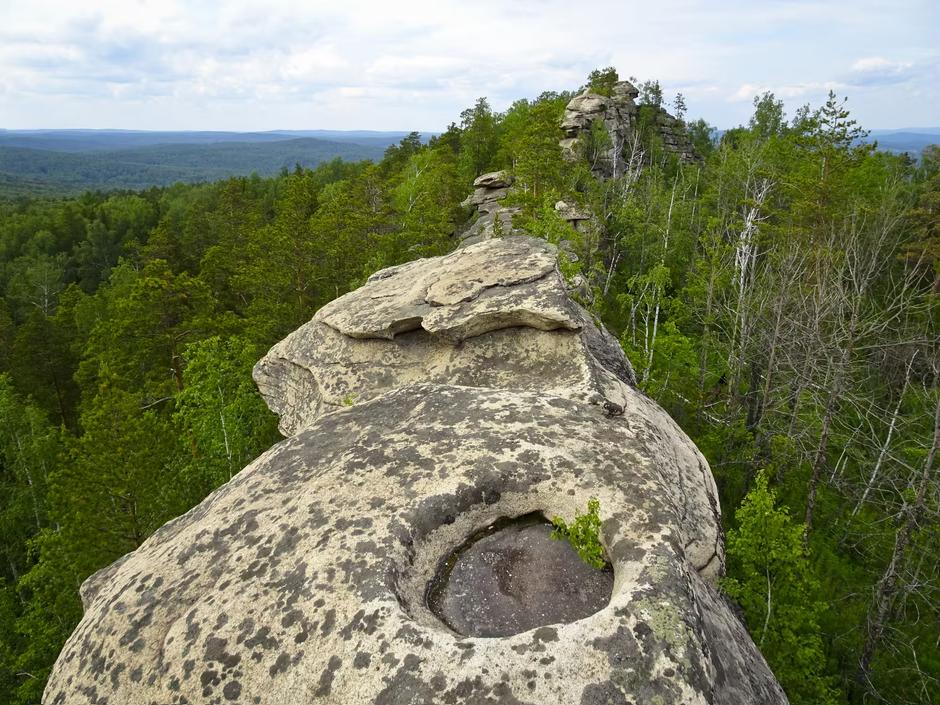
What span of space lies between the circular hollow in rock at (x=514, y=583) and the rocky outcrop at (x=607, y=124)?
4343cm

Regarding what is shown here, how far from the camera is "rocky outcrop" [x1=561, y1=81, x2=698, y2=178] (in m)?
50.7

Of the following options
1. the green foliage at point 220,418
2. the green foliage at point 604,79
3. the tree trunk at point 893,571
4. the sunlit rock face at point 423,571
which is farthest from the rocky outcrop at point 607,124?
the sunlit rock face at point 423,571

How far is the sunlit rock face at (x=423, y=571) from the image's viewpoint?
3752mm

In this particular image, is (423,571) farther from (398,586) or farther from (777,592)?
(777,592)

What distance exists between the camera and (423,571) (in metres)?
4.80

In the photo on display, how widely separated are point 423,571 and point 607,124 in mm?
54787

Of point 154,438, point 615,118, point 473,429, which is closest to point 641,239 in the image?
point 615,118

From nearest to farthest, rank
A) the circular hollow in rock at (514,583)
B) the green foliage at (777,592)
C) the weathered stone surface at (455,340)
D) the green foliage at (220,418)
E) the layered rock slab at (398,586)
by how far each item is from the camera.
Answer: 1. the layered rock slab at (398,586)
2. the circular hollow in rock at (514,583)
3. the weathered stone surface at (455,340)
4. the green foliage at (777,592)
5. the green foliage at (220,418)

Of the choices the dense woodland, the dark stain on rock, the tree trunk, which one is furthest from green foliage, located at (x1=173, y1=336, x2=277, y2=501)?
the tree trunk

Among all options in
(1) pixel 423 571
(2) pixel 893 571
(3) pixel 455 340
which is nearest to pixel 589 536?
(1) pixel 423 571

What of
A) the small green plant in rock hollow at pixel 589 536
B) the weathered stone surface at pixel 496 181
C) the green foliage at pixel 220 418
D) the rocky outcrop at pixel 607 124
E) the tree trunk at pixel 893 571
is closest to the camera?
the small green plant in rock hollow at pixel 589 536

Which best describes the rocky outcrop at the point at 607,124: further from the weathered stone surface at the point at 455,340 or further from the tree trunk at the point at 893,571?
the weathered stone surface at the point at 455,340

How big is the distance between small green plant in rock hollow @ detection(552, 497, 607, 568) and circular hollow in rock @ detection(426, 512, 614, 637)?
15 cm

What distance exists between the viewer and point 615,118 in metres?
53.8
